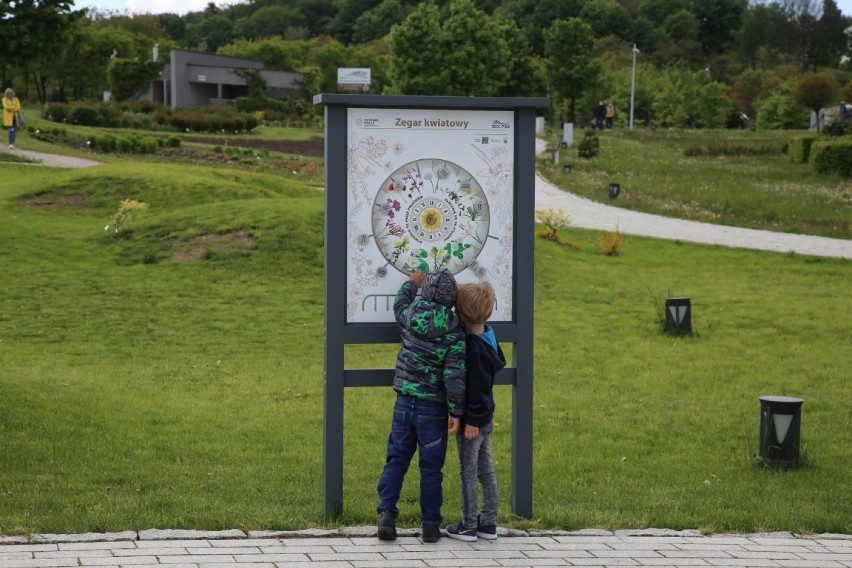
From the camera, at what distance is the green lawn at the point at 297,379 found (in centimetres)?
661

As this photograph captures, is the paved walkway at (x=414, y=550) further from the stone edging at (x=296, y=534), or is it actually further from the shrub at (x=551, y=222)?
the shrub at (x=551, y=222)

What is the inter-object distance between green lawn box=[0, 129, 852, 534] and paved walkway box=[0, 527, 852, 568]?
0.30 meters

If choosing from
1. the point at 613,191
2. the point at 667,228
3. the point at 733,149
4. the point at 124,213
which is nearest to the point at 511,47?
the point at 733,149

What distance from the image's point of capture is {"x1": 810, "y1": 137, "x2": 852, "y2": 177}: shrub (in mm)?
34875

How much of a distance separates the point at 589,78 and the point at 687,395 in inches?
2050

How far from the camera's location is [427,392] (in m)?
5.51

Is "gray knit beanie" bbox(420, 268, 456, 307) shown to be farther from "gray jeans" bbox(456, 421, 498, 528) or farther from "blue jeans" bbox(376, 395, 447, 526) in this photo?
"gray jeans" bbox(456, 421, 498, 528)

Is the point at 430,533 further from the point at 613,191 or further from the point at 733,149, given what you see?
the point at 733,149

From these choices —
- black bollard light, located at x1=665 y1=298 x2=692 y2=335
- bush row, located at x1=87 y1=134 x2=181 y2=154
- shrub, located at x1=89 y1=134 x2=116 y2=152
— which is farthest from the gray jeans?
shrub, located at x1=89 y1=134 x2=116 y2=152

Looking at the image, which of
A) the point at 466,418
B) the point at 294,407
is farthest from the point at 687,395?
the point at 466,418

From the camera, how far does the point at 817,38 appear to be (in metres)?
108

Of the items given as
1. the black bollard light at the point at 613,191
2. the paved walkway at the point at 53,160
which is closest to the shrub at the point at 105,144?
the paved walkway at the point at 53,160

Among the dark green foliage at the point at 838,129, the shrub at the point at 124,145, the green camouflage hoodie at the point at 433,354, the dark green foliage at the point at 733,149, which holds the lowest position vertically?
the green camouflage hoodie at the point at 433,354

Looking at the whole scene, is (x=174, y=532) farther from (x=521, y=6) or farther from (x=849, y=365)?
(x=521, y=6)
